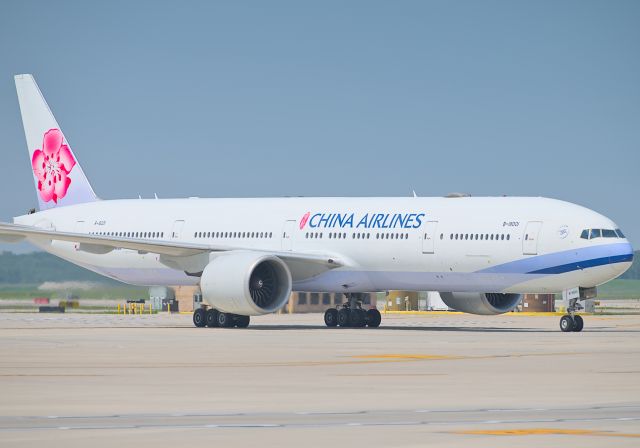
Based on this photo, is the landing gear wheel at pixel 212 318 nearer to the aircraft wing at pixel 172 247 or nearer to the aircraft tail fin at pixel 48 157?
the aircraft wing at pixel 172 247

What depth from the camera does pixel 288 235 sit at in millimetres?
50656

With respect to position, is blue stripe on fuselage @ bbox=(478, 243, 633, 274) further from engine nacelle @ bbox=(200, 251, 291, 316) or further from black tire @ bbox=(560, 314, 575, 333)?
engine nacelle @ bbox=(200, 251, 291, 316)

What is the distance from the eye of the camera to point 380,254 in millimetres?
47719

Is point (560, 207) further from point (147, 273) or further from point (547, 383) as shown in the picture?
point (547, 383)

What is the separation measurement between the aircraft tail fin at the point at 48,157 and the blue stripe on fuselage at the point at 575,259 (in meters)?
22.9

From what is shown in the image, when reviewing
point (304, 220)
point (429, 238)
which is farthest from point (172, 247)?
point (429, 238)

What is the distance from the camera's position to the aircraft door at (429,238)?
151ft

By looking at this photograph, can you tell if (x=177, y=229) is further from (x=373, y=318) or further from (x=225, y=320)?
(x=373, y=318)

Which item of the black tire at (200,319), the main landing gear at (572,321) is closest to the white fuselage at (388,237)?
the main landing gear at (572,321)

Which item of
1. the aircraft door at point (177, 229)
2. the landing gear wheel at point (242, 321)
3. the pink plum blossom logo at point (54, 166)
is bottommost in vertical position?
the landing gear wheel at point (242, 321)

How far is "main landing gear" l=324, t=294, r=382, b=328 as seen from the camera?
50.5 metres

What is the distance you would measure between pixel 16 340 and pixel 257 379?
15690 mm

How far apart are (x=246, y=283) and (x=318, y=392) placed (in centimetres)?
2524

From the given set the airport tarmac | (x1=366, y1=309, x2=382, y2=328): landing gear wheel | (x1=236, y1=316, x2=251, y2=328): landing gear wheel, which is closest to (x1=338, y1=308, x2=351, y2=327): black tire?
(x1=366, y1=309, x2=382, y2=328): landing gear wheel
